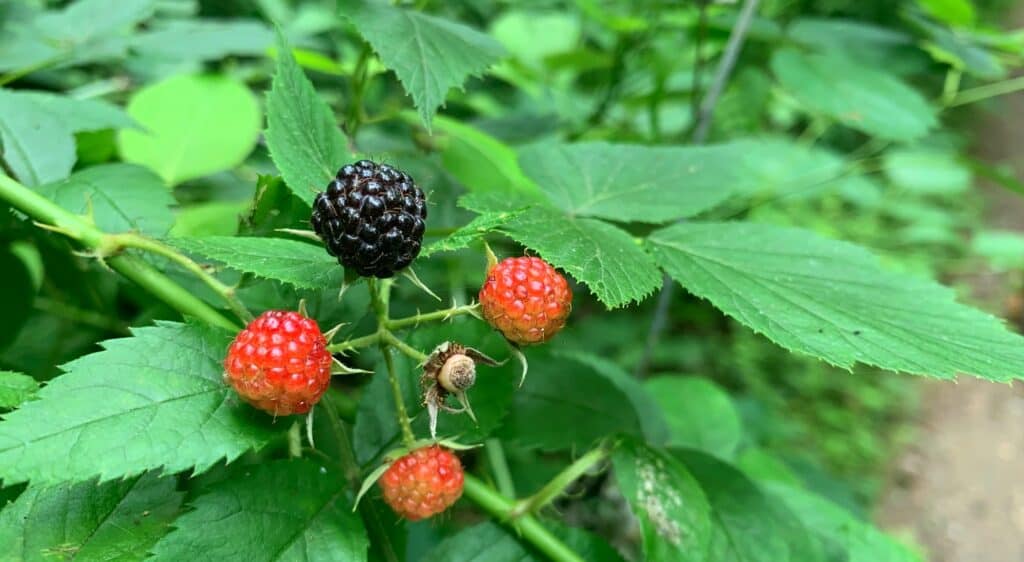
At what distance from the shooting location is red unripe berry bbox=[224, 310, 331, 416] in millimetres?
664

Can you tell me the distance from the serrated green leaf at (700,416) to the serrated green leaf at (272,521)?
32.9 inches

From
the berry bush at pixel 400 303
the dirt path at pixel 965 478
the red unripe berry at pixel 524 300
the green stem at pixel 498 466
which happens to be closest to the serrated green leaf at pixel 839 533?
the berry bush at pixel 400 303

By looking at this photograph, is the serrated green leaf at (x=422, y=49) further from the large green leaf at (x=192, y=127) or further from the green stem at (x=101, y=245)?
the large green leaf at (x=192, y=127)

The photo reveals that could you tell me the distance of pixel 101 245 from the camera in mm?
789

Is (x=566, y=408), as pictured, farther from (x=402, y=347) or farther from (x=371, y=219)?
(x=371, y=219)

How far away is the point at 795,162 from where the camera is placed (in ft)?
9.46

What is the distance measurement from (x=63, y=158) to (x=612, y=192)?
759mm

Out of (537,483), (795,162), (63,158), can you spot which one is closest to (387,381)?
(63,158)

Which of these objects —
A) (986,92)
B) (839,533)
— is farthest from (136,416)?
(986,92)

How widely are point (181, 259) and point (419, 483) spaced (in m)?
0.31

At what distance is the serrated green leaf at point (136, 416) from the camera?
61 centimetres

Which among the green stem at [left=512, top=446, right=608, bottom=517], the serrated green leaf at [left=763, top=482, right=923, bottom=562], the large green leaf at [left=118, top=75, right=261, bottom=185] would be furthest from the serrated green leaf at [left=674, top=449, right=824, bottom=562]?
the large green leaf at [left=118, top=75, right=261, bottom=185]

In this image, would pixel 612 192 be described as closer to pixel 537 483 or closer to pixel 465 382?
pixel 465 382

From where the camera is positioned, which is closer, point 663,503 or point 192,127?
point 663,503
